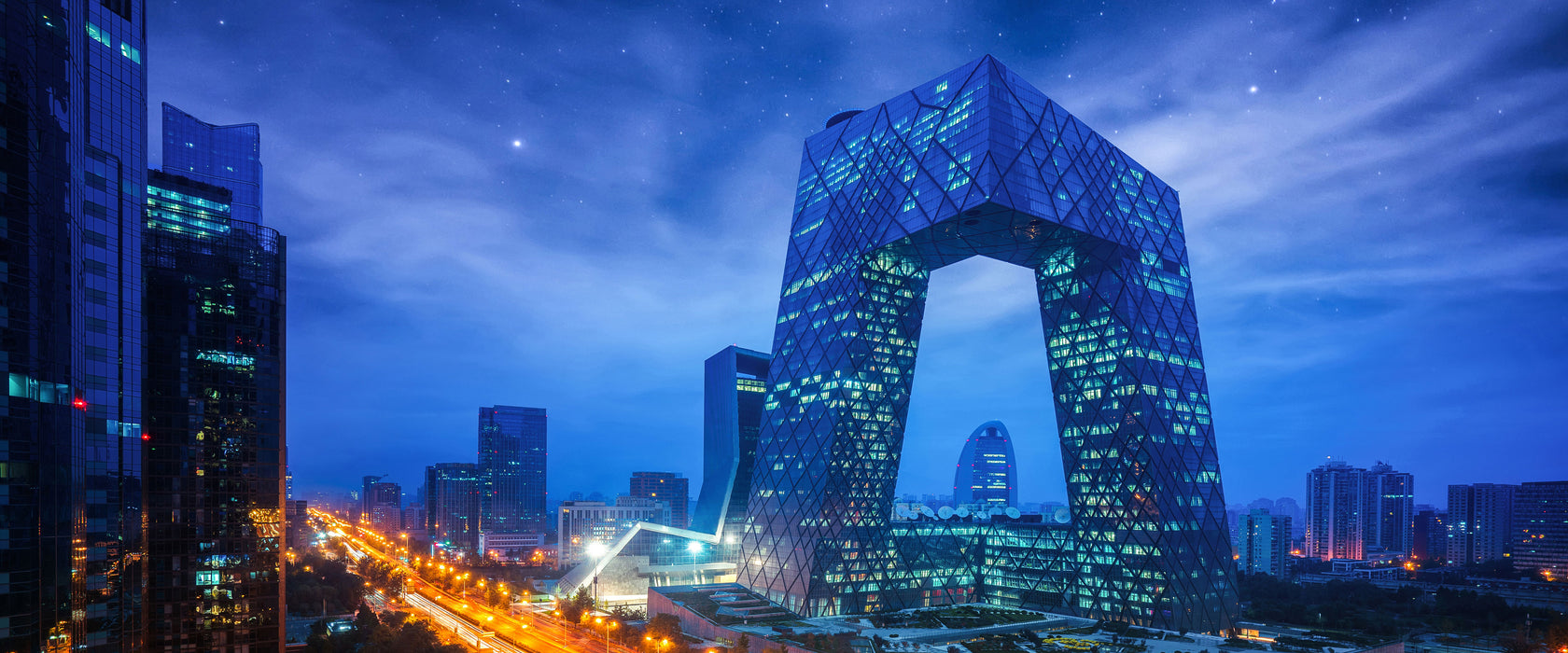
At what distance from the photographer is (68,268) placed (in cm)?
3045

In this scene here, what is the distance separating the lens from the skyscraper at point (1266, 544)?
5984 inches

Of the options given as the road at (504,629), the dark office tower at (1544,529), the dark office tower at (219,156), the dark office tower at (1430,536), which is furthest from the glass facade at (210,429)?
the dark office tower at (1430,536)

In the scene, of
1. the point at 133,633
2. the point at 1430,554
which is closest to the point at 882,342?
the point at 133,633

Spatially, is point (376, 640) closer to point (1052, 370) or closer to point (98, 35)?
point (98, 35)

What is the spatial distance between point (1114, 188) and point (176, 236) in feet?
262

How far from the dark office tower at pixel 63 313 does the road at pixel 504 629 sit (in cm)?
3743

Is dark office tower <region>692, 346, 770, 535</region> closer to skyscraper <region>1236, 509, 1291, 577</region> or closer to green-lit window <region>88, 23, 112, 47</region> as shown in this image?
green-lit window <region>88, 23, 112, 47</region>

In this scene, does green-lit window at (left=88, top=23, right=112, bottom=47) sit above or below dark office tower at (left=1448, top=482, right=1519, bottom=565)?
above

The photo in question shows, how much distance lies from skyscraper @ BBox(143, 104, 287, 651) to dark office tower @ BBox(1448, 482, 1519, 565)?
18952 cm

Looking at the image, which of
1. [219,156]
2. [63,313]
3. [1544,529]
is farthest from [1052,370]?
[1544,529]

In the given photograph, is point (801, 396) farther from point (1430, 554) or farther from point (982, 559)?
point (1430, 554)

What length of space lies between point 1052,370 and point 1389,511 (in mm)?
149010

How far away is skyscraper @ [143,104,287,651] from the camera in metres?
56.0

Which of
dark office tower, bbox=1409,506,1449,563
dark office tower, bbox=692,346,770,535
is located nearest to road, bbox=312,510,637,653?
dark office tower, bbox=692,346,770,535
